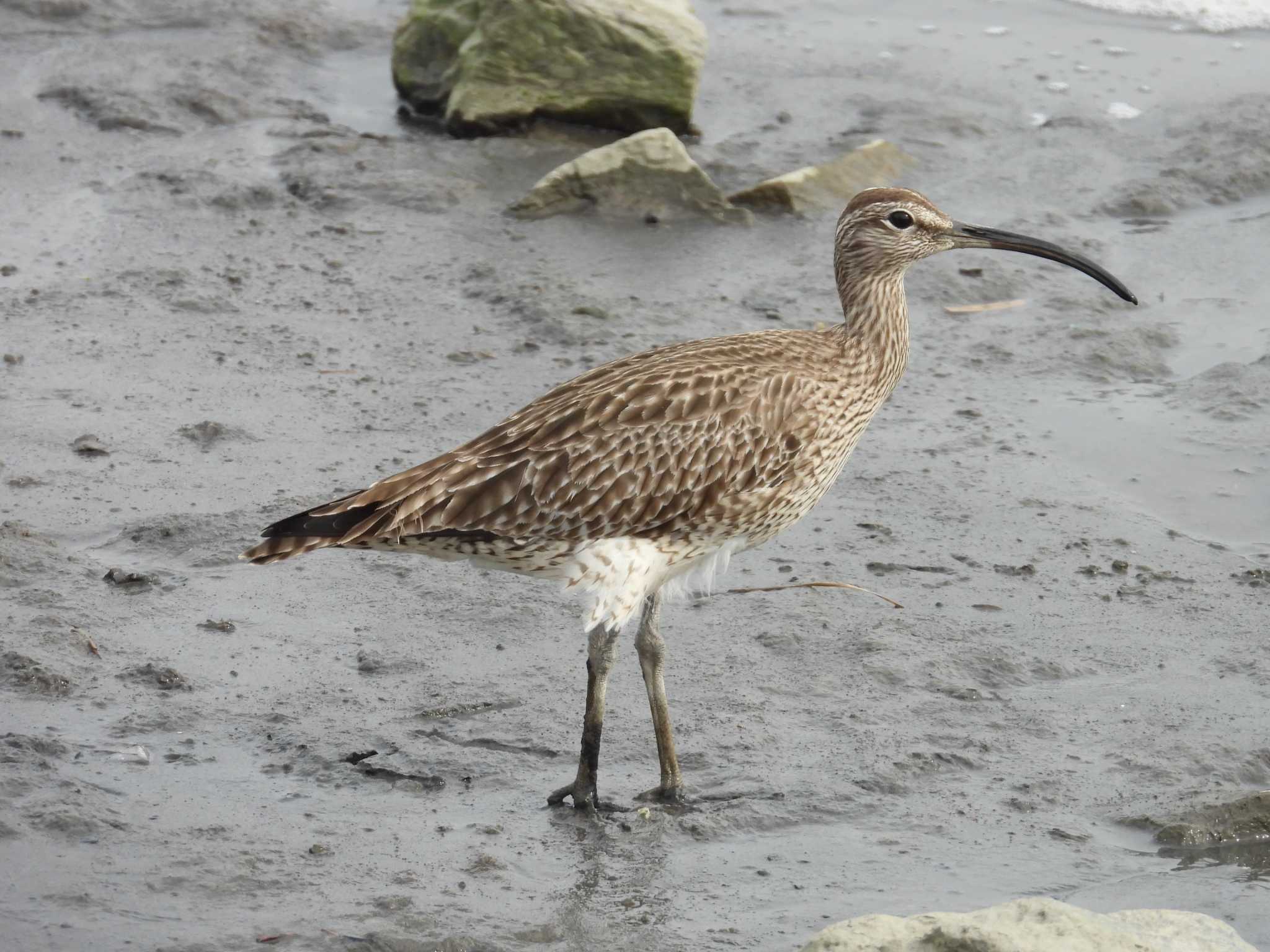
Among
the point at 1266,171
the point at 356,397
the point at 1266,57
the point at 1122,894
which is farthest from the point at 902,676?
the point at 1266,57

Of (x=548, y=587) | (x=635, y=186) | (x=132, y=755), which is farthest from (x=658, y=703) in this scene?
(x=635, y=186)

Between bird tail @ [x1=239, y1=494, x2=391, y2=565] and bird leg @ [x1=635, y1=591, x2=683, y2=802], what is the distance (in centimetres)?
97

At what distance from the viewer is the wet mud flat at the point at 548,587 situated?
5.11m

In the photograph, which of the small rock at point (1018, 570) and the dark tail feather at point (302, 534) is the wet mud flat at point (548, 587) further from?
the dark tail feather at point (302, 534)

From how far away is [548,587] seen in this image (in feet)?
22.6

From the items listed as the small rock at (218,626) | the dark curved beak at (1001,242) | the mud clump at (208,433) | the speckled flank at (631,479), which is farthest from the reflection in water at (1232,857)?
the mud clump at (208,433)

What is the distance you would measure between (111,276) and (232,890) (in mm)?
5033

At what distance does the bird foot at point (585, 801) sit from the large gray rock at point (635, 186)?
532 centimetres

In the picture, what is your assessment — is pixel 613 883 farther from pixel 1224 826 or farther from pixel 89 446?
pixel 89 446

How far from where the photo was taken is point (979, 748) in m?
5.81

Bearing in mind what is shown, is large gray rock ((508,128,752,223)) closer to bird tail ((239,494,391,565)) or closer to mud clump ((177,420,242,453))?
mud clump ((177,420,242,453))

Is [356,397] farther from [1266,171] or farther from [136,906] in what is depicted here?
[1266,171]

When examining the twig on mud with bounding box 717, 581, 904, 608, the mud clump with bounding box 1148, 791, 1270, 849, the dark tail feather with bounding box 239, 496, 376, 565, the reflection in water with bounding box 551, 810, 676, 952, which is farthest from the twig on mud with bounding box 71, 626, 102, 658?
the mud clump with bounding box 1148, 791, 1270, 849

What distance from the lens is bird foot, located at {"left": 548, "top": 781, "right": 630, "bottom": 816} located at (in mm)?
5441
